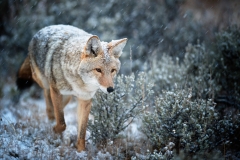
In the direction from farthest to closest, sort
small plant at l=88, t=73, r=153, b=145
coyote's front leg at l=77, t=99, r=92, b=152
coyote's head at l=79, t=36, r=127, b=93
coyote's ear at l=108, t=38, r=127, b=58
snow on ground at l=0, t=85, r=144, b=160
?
1. small plant at l=88, t=73, r=153, b=145
2. coyote's front leg at l=77, t=99, r=92, b=152
3. coyote's ear at l=108, t=38, r=127, b=58
4. snow on ground at l=0, t=85, r=144, b=160
5. coyote's head at l=79, t=36, r=127, b=93

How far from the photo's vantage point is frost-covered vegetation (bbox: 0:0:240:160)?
3.54 metres

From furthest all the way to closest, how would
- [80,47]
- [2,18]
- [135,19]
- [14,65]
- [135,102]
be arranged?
[135,19], [2,18], [14,65], [135,102], [80,47]

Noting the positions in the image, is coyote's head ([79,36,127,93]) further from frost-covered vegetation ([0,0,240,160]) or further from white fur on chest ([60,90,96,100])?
frost-covered vegetation ([0,0,240,160])

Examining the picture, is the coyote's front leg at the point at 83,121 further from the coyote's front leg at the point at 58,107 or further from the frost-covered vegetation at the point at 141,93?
the coyote's front leg at the point at 58,107

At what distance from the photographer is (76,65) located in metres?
3.39

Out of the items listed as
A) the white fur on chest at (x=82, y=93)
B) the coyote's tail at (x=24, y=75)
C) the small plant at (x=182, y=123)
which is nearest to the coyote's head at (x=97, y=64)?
the white fur on chest at (x=82, y=93)

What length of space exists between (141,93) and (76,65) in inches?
48.0

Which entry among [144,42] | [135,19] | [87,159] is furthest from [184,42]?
[87,159]

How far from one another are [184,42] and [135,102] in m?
4.75

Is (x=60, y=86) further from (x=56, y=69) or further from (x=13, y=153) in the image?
(x=13, y=153)

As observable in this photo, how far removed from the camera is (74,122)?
5.16 metres

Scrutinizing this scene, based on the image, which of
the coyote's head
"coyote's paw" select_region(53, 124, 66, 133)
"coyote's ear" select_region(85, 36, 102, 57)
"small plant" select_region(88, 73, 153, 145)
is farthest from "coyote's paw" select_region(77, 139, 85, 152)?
"coyote's ear" select_region(85, 36, 102, 57)

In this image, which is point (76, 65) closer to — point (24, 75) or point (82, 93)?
Result: point (82, 93)

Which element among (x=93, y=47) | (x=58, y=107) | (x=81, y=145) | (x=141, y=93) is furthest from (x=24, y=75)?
(x=141, y=93)
